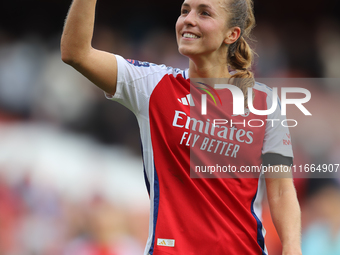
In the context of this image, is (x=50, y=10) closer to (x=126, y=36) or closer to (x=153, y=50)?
(x=126, y=36)

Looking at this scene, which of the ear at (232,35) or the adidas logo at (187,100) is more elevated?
the ear at (232,35)

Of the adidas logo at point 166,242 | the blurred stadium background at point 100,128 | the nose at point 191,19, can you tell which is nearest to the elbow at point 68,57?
the nose at point 191,19

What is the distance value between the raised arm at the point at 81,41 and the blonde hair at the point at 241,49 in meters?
0.77

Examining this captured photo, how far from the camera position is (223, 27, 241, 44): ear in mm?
2139

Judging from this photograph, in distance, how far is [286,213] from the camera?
189 centimetres

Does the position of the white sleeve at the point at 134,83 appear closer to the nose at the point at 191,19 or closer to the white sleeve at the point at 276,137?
the nose at the point at 191,19

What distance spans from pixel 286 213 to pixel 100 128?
3124 mm

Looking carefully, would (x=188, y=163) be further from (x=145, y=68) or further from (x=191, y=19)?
(x=191, y=19)

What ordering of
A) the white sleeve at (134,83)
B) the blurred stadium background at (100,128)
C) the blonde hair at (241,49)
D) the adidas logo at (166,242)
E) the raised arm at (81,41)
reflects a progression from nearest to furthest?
the raised arm at (81,41), the adidas logo at (166,242), the white sleeve at (134,83), the blonde hair at (241,49), the blurred stadium background at (100,128)

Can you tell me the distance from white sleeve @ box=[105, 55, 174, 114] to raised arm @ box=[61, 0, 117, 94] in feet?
0.43

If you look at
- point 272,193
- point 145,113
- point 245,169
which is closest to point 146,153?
point 145,113

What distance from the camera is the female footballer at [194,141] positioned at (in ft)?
5.69

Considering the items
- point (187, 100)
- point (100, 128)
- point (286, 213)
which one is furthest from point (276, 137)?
point (100, 128)

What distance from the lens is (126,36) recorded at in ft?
16.7
